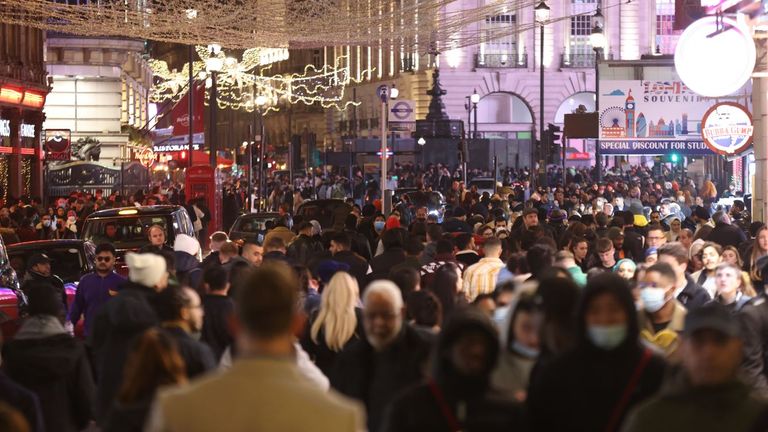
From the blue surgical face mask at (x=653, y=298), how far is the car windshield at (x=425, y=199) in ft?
76.8

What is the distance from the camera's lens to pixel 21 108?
4606cm

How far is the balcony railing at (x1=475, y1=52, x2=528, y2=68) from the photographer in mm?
83625

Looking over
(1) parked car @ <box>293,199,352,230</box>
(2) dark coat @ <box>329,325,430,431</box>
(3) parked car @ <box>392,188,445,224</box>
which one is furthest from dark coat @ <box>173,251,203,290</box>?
(3) parked car @ <box>392,188,445,224</box>

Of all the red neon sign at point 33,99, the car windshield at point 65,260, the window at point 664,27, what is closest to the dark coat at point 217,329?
the car windshield at point 65,260

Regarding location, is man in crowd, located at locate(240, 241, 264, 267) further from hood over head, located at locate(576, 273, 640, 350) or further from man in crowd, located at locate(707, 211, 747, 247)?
hood over head, located at locate(576, 273, 640, 350)

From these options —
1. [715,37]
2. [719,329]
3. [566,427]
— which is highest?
[715,37]

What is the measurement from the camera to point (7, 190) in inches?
1816

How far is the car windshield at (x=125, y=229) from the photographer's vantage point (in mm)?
21078

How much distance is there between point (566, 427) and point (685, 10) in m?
16.9

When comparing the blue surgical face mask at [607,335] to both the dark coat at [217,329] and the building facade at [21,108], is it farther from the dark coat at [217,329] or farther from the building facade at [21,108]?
the building facade at [21,108]

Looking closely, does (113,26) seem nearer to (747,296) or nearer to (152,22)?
(152,22)

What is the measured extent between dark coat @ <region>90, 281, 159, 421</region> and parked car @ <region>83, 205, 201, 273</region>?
38.6ft

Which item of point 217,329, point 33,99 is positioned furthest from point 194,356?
point 33,99

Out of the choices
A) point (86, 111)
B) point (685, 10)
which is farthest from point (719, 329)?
point (86, 111)
